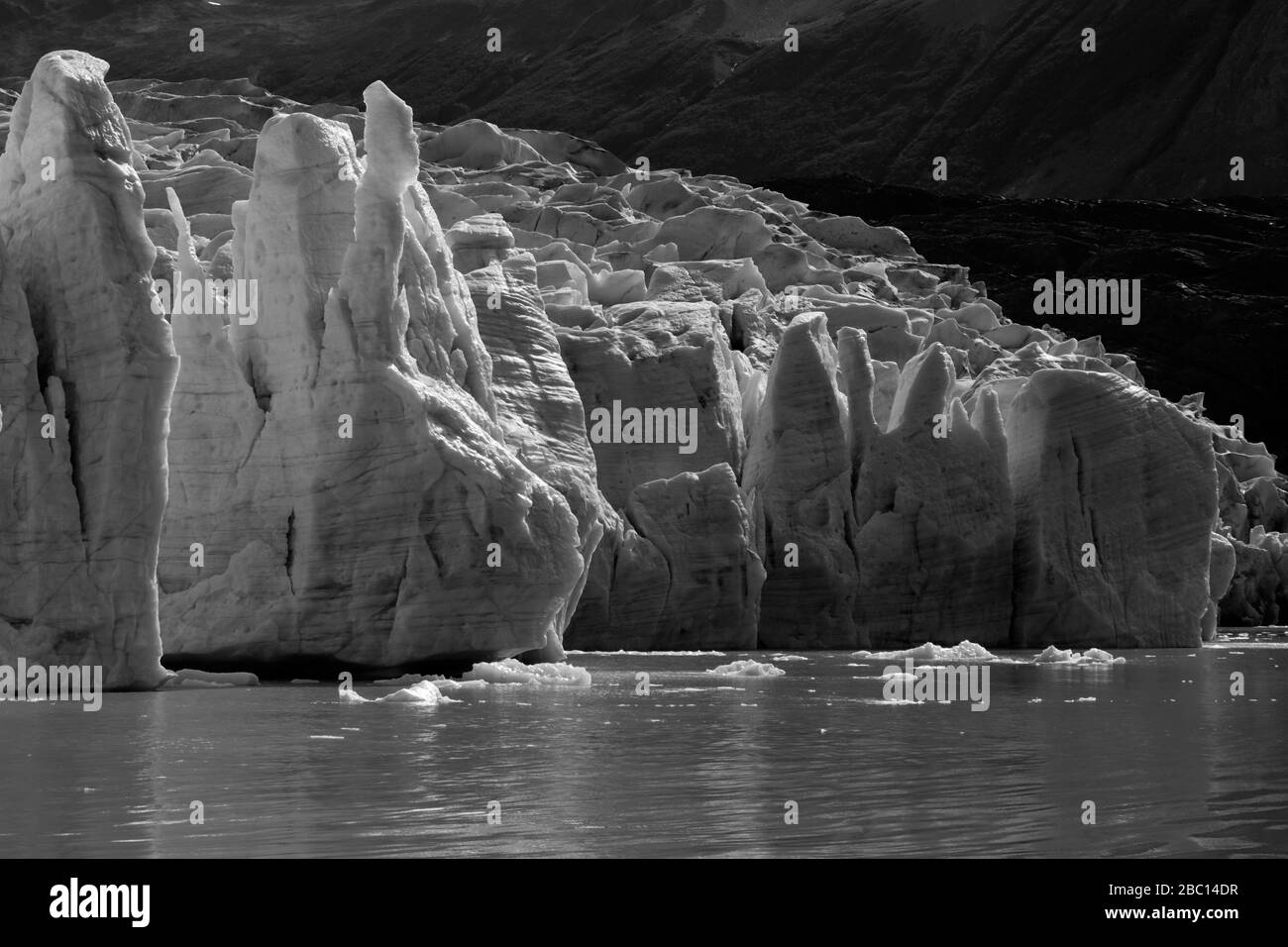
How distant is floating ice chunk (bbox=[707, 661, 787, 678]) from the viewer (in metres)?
23.1

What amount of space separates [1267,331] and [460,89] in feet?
270

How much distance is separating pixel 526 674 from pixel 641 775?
9008 millimetres

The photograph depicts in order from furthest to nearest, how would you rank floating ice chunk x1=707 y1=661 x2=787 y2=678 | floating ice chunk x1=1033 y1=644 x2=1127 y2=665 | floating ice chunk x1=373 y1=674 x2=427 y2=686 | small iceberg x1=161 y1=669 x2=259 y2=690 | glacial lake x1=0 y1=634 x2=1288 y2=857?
1. floating ice chunk x1=1033 y1=644 x2=1127 y2=665
2. floating ice chunk x1=707 y1=661 x2=787 y2=678
3. floating ice chunk x1=373 y1=674 x2=427 y2=686
4. small iceberg x1=161 y1=669 x2=259 y2=690
5. glacial lake x1=0 y1=634 x2=1288 y2=857

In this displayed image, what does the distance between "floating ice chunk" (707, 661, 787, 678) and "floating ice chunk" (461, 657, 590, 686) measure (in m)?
2.43

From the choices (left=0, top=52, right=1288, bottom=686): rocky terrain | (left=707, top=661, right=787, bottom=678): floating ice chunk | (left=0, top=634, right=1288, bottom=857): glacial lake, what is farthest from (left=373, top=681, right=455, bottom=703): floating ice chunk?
(left=707, top=661, right=787, bottom=678): floating ice chunk

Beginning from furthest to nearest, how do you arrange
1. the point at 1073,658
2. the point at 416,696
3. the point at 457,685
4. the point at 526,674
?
the point at 1073,658 < the point at 526,674 < the point at 457,685 < the point at 416,696

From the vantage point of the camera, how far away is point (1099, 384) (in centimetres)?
3309

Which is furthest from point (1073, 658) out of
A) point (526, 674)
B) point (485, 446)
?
point (485, 446)

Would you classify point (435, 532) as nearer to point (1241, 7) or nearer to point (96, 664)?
point (96, 664)

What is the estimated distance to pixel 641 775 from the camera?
12.4 m

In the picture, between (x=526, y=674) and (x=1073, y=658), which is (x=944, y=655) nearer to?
(x=1073, y=658)

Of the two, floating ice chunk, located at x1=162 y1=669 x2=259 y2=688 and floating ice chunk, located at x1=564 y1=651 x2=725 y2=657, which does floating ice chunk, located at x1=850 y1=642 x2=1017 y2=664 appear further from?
floating ice chunk, located at x1=162 y1=669 x2=259 y2=688

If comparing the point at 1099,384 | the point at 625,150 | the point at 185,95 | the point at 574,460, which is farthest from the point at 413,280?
the point at 625,150

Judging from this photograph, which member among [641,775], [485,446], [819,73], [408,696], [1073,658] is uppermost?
[819,73]
